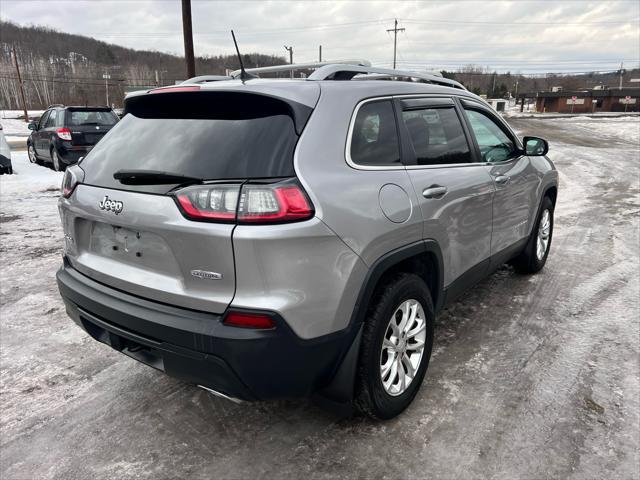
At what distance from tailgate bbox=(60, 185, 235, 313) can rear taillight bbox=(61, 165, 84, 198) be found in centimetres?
8

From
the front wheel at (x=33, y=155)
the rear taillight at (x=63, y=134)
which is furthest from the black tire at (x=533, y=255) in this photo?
the front wheel at (x=33, y=155)

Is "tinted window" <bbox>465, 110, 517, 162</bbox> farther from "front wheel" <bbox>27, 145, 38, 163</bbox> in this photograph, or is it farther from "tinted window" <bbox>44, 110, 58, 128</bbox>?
"front wheel" <bbox>27, 145, 38, 163</bbox>

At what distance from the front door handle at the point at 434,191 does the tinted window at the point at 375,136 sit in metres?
0.24

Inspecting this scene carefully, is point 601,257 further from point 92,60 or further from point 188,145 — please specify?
point 92,60

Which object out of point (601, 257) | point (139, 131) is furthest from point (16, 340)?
point (601, 257)

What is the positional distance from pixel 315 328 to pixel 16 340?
273 centimetres

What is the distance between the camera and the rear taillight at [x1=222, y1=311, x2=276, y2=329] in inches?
76.4

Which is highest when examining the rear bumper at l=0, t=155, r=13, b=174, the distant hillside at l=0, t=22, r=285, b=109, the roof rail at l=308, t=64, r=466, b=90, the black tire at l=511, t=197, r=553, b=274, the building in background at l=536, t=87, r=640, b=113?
the distant hillside at l=0, t=22, r=285, b=109

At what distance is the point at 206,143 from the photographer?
2164 mm

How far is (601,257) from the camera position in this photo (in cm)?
547

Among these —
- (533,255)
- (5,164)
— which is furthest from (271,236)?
(5,164)

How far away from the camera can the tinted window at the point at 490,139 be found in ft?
11.8

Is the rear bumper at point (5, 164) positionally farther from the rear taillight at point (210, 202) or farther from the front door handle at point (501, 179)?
the front door handle at point (501, 179)

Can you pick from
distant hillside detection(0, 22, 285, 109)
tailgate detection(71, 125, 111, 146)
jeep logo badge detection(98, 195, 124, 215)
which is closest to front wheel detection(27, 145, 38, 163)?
tailgate detection(71, 125, 111, 146)
